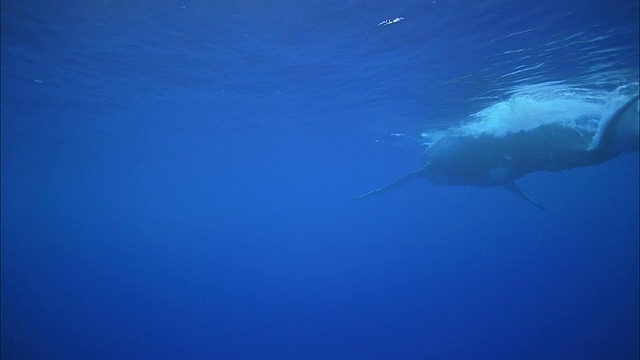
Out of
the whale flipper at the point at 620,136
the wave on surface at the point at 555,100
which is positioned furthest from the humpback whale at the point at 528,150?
the wave on surface at the point at 555,100

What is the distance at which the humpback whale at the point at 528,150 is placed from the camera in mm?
6965

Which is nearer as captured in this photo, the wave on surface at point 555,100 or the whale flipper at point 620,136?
the whale flipper at point 620,136

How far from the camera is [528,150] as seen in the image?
8.66 metres

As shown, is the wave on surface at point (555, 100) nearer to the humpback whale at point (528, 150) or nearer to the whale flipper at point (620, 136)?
the humpback whale at point (528, 150)

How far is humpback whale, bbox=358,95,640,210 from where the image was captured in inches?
274

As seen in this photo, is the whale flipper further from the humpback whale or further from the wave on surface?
the wave on surface

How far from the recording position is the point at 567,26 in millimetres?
8352

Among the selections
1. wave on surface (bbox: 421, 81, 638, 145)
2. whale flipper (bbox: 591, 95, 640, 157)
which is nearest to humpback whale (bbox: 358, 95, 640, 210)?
whale flipper (bbox: 591, 95, 640, 157)

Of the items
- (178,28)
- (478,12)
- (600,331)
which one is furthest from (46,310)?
(600,331)

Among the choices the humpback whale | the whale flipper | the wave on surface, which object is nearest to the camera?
the whale flipper

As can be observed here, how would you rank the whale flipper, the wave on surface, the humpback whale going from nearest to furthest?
the whale flipper, the humpback whale, the wave on surface

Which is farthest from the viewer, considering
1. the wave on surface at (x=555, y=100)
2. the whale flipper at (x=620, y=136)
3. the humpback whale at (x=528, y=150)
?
the wave on surface at (x=555, y=100)

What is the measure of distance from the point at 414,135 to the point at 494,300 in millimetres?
16029

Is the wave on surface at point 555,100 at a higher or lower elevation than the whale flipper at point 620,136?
lower
